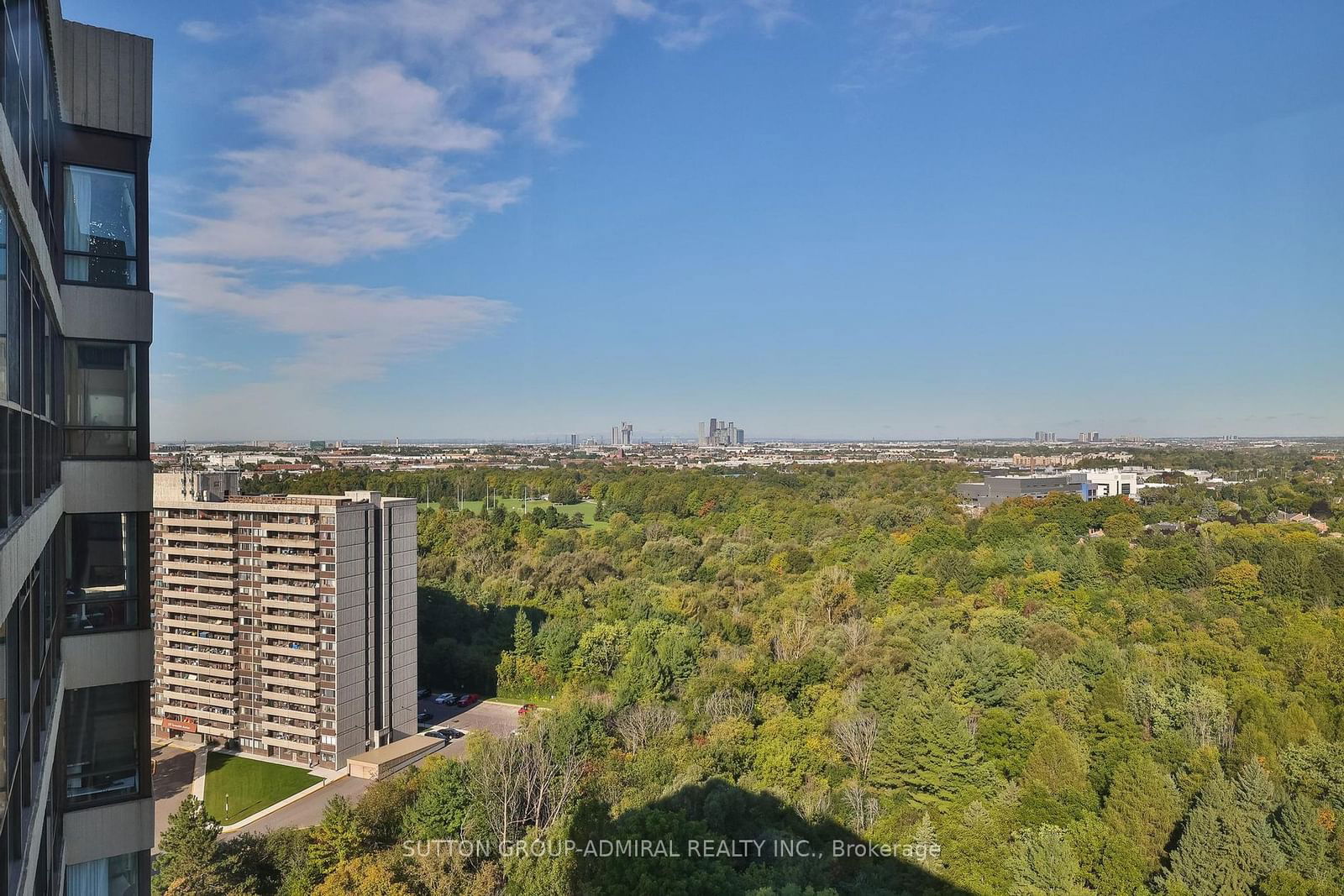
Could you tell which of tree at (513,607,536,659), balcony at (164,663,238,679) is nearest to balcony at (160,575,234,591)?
balcony at (164,663,238,679)

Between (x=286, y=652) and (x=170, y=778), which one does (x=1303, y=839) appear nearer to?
(x=286, y=652)

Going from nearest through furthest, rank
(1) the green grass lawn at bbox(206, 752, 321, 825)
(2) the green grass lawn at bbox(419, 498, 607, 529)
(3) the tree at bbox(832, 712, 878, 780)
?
(3) the tree at bbox(832, 712, 878, 780)
(1) the green grass lawn at bbox(206, 752, 321, 825)
(2) the green grass lawn at bbox(419, 498, 607, 529)

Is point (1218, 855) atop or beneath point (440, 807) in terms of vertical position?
atop

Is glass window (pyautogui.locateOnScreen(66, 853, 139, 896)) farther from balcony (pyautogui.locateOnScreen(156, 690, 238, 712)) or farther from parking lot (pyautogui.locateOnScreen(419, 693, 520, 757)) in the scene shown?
balcony (pyautogui.locateOnScreen(156, 690, 238, 712))

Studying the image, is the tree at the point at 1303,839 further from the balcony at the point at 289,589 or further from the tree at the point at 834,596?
the balcony at the point at 289,589

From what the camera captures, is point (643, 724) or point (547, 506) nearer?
point (643, 724)

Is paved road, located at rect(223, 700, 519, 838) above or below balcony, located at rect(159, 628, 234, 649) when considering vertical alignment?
below

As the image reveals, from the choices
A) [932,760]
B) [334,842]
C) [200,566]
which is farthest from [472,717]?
[932,760]
